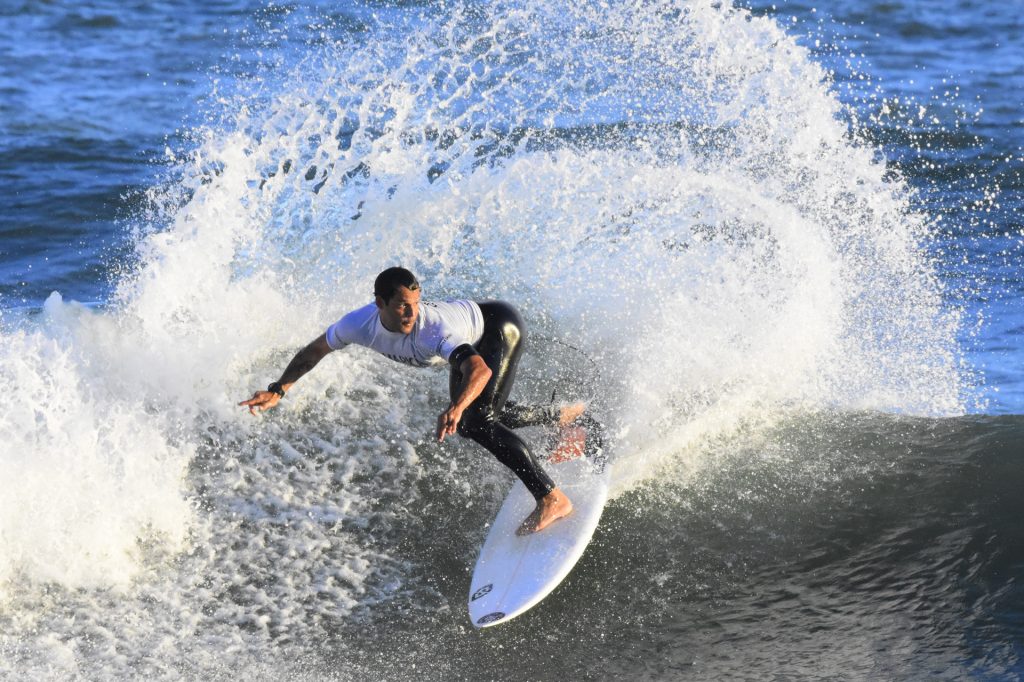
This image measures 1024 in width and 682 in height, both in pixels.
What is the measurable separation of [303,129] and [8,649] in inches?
220

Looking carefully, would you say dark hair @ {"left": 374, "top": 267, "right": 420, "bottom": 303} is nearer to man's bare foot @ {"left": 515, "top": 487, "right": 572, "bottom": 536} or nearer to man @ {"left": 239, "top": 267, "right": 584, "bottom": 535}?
man @ {"left": 239, "top": 267, "right": 584, "bottom": 535}

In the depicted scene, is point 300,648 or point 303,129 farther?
point 303,129

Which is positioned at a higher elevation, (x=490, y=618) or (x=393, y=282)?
(x=393, y=282)

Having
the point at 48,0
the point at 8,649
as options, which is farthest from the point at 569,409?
the point at 48,0

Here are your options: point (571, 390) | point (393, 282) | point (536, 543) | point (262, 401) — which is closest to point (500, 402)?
point (536, 543)

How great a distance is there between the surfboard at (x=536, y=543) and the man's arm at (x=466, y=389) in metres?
1.03

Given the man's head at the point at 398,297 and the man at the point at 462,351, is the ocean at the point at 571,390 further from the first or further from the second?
the man's head at the point at 398,297

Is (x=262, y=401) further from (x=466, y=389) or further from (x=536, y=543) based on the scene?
(x=536, y=543)

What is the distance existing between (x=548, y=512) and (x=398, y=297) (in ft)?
5.38

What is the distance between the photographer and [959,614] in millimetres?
6168

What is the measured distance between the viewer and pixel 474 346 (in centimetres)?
647

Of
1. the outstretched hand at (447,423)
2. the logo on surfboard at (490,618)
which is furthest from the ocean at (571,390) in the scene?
the outstretched hand at (447,423)

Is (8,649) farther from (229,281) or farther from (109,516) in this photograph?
(229,281)

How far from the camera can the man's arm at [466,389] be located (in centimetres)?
546
